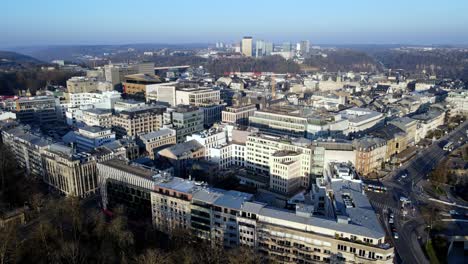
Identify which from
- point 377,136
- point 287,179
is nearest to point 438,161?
point 377,136

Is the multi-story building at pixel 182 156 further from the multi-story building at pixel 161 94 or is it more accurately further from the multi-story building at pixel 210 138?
the multi-story building at pixel 161 94

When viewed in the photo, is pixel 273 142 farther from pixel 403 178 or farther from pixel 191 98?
pixel 191 98

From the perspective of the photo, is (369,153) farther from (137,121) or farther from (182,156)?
(137,121)

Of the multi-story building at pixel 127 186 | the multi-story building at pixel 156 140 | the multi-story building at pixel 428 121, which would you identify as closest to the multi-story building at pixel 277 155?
the multi-story building at pixel 156 140

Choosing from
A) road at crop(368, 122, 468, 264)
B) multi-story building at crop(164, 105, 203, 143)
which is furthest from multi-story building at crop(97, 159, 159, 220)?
road at crop(368, 122, 468, 264)

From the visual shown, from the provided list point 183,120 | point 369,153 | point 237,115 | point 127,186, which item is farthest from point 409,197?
point 183,120

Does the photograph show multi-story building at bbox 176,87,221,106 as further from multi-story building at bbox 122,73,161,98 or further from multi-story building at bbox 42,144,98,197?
multi-story building at bbox 42,144,98,197
